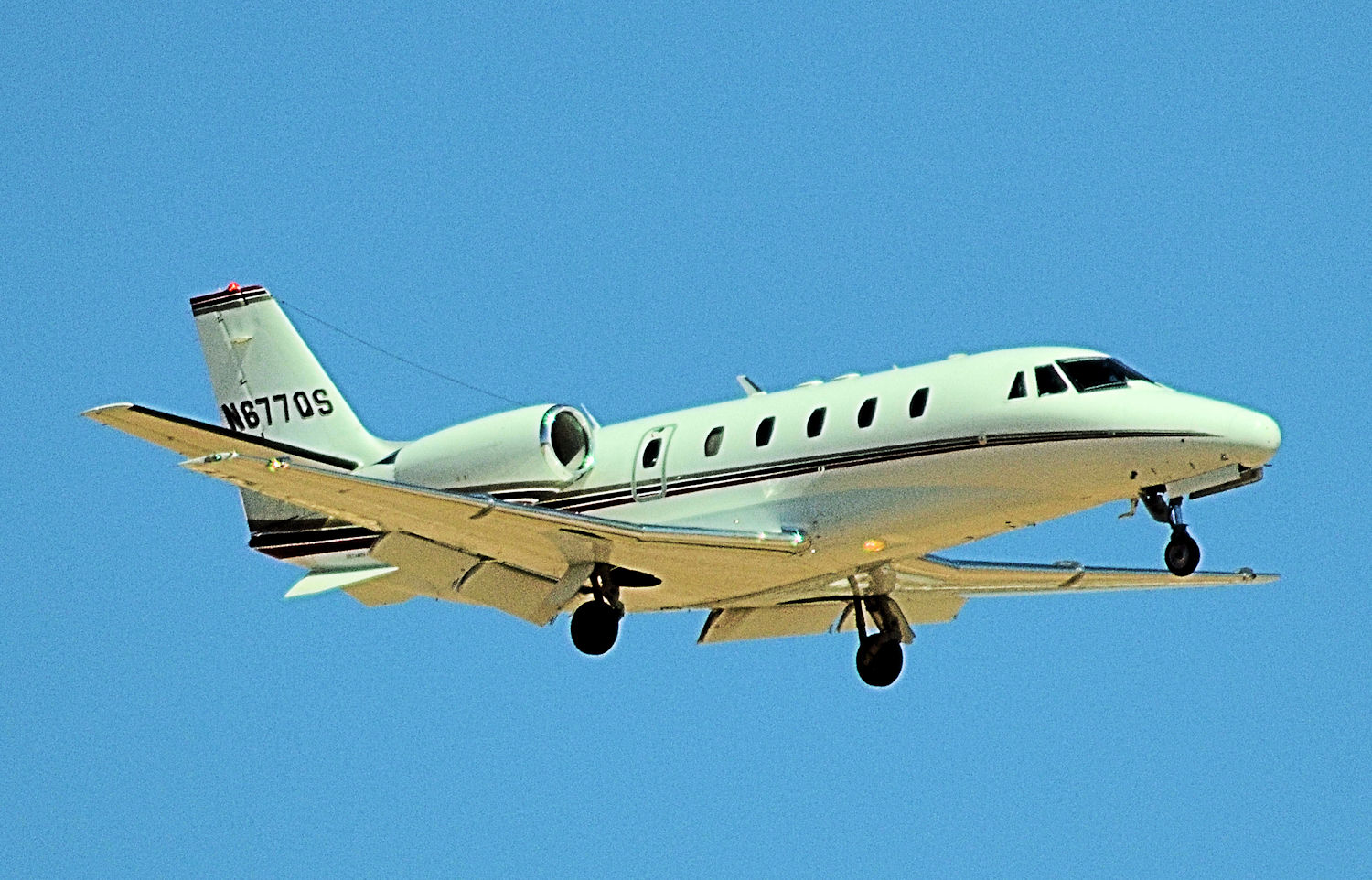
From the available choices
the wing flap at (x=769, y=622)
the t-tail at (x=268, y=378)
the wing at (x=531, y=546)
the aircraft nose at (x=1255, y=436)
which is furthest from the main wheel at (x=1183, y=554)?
the t-tail at (x=268, y=378)

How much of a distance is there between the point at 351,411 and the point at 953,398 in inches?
322

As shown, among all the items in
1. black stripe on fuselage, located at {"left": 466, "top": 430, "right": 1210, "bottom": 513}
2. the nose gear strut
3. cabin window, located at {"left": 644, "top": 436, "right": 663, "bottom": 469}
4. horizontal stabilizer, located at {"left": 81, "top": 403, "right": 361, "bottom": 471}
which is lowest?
horizontal stabilizer, located at {"left": 81, "top": 403, "right": 361, "bottom": 471}

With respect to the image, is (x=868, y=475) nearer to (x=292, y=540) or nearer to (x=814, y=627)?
(x=814, y=627)

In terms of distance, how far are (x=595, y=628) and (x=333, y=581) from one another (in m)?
3.30

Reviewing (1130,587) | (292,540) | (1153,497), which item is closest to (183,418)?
(292,540)

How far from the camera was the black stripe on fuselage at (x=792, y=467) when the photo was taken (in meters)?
20.6

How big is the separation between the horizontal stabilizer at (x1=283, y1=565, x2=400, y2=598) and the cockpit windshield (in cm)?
758

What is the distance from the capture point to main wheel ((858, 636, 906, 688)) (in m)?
23.9

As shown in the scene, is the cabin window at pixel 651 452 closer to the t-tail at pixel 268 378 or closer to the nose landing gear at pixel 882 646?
the nose landing gear at pixel 882 646

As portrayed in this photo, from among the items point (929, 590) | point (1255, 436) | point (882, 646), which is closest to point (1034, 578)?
point (929, 590)

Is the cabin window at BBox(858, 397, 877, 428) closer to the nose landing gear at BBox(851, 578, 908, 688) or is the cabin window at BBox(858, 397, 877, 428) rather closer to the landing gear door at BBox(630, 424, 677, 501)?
the landing gear door at BBox(630, 424, 677, 501)

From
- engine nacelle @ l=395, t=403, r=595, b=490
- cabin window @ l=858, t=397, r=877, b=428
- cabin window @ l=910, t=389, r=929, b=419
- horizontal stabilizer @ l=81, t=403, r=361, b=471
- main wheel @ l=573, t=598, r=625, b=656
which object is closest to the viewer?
horizontal stabilizer @ l=81, t=403, r=361, b=471

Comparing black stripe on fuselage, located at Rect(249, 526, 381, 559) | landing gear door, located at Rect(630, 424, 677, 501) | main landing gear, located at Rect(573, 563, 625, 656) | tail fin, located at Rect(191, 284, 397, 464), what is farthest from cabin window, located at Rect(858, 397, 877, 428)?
tail fin, located at Rect(191, 284, 397, 464)

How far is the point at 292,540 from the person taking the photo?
24.6 m
